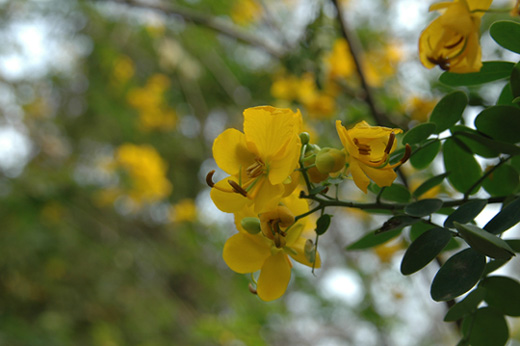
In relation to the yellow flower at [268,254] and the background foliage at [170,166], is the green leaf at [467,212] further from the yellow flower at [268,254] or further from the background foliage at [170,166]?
the background foliage at [170,166]

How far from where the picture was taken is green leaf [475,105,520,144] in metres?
0.42

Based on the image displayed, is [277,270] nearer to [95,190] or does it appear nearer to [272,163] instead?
[272,163]

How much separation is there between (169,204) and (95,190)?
128cm

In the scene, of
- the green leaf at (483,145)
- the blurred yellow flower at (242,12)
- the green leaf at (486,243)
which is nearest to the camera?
the green leaf at (486,243)

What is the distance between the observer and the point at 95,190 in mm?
2600

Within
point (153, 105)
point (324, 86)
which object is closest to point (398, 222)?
point (324, 86)

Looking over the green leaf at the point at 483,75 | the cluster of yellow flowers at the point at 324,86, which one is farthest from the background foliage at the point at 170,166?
the green leaf at the point at 483,75

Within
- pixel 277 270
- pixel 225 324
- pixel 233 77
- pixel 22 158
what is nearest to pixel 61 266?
pixel 22 158

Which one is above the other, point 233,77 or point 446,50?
point 233,77

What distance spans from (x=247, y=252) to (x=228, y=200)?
0.21 feet

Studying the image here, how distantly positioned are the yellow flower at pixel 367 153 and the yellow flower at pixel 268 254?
0.21 ft

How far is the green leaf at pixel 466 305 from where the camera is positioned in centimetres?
44

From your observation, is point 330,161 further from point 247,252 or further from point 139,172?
point 139,172

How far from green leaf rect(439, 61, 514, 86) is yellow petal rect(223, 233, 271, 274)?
Result: 26 centimetres
